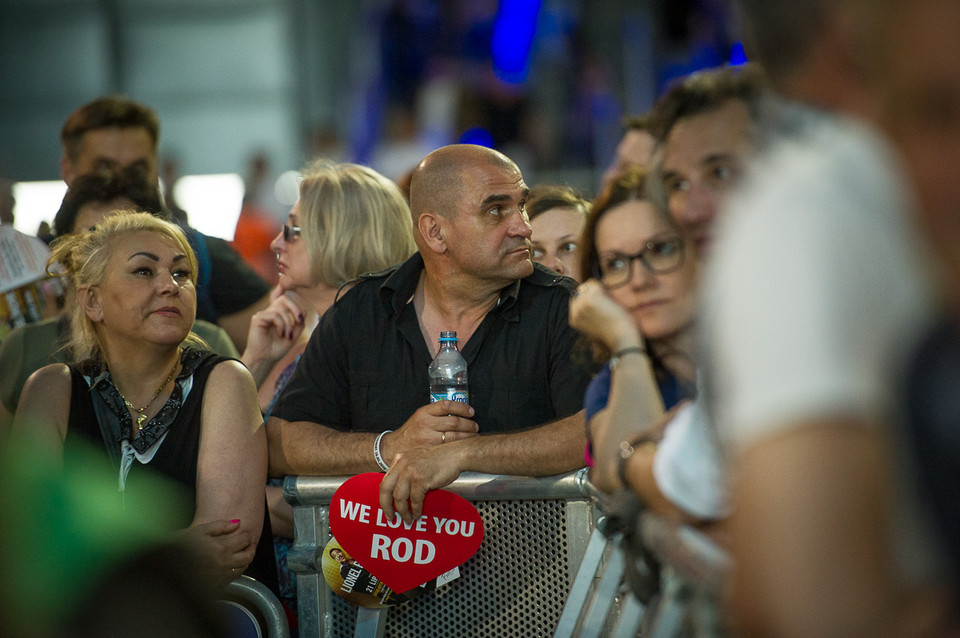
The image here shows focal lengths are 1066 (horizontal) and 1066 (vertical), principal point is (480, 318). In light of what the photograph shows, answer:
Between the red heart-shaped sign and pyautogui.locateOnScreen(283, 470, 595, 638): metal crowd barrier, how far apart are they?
4 cm

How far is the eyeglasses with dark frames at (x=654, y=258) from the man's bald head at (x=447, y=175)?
1.25 metres

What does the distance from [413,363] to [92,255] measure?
1219 mm

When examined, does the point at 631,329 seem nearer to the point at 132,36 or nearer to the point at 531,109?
the point at 531,109

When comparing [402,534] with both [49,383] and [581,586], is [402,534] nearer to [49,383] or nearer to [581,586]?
[581,586]

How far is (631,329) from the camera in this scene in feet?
8.35

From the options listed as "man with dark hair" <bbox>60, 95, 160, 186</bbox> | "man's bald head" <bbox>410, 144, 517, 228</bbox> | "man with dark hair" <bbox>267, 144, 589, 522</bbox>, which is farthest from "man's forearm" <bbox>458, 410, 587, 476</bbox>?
"man with dark hair" <bbox>60, 95, 160, 186</bbox>

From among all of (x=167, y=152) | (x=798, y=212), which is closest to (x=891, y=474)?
(x=798, y=212)

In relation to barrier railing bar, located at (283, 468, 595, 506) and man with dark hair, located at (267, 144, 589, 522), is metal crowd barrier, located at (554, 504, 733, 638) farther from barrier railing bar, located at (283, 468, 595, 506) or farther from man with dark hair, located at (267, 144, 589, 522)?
man with dark hair, located at (267, 144, 589, 522)

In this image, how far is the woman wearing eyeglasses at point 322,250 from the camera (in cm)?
430

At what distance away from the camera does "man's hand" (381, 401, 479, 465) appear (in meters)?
3.24

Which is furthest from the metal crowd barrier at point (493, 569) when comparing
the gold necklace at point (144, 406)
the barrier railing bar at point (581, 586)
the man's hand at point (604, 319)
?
the gold necklace at point (144, 406)

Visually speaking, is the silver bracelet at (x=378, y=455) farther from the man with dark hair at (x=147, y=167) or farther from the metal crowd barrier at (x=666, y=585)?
the man with dark hair at (x=147, y=167)

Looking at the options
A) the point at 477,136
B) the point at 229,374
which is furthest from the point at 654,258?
the point at 477,136

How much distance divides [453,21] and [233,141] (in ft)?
11.6
